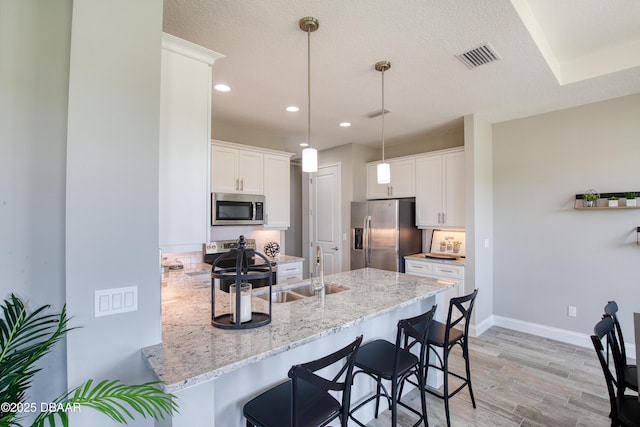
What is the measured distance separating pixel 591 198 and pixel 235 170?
4.11 meters

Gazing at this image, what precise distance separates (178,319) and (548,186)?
414cm

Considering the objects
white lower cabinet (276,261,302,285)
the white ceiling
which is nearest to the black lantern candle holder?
the white ceiling

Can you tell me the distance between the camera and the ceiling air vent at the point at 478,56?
2287mm

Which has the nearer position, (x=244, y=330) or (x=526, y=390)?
(x=244, y=330)

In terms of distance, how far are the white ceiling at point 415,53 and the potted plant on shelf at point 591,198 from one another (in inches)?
39.9

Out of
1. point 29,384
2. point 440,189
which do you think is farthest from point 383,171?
point 29,384

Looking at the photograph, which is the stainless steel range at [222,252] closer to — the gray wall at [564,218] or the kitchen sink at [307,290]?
the kitchen sink at [307,290]

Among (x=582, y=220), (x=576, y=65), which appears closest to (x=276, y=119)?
(x=576, y=65)

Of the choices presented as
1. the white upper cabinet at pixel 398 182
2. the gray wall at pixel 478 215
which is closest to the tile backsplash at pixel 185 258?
the white upper cabinet at pixel 398 182

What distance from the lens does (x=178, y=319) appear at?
5.23 ft

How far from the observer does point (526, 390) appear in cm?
256

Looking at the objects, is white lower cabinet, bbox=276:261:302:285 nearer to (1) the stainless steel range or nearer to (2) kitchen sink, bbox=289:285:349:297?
(1) the stainless steel range

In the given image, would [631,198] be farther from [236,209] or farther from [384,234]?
[236,209]

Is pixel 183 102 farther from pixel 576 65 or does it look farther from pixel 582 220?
pixel 582 220
